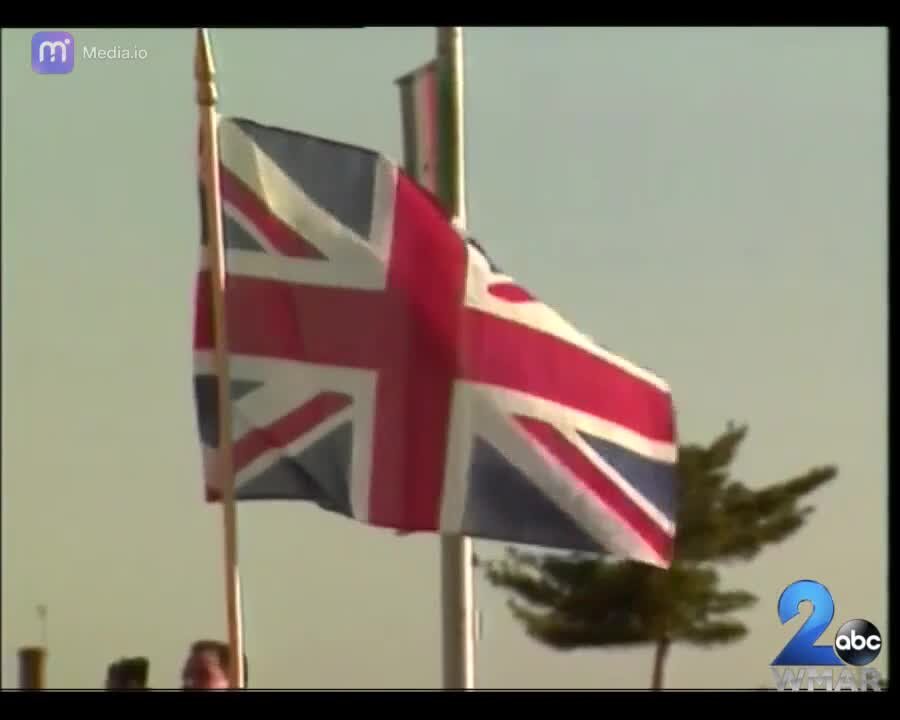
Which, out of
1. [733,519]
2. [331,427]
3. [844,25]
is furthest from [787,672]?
[733,519]

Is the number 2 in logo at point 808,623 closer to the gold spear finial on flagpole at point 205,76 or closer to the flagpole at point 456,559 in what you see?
the flagpole at point 456,559

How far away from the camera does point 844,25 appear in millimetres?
6793

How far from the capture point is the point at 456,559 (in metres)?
6.72

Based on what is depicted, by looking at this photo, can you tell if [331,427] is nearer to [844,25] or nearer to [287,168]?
[287,168]

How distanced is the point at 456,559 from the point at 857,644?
127 cm

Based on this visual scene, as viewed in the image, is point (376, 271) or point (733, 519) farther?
point (733, 519)

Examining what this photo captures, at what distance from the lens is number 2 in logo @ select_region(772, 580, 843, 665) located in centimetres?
650

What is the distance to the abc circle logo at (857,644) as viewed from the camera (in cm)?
649

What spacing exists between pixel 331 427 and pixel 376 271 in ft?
1.72

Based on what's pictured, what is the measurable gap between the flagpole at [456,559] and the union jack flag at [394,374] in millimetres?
139

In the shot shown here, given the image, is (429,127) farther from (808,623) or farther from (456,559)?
(808,623)
